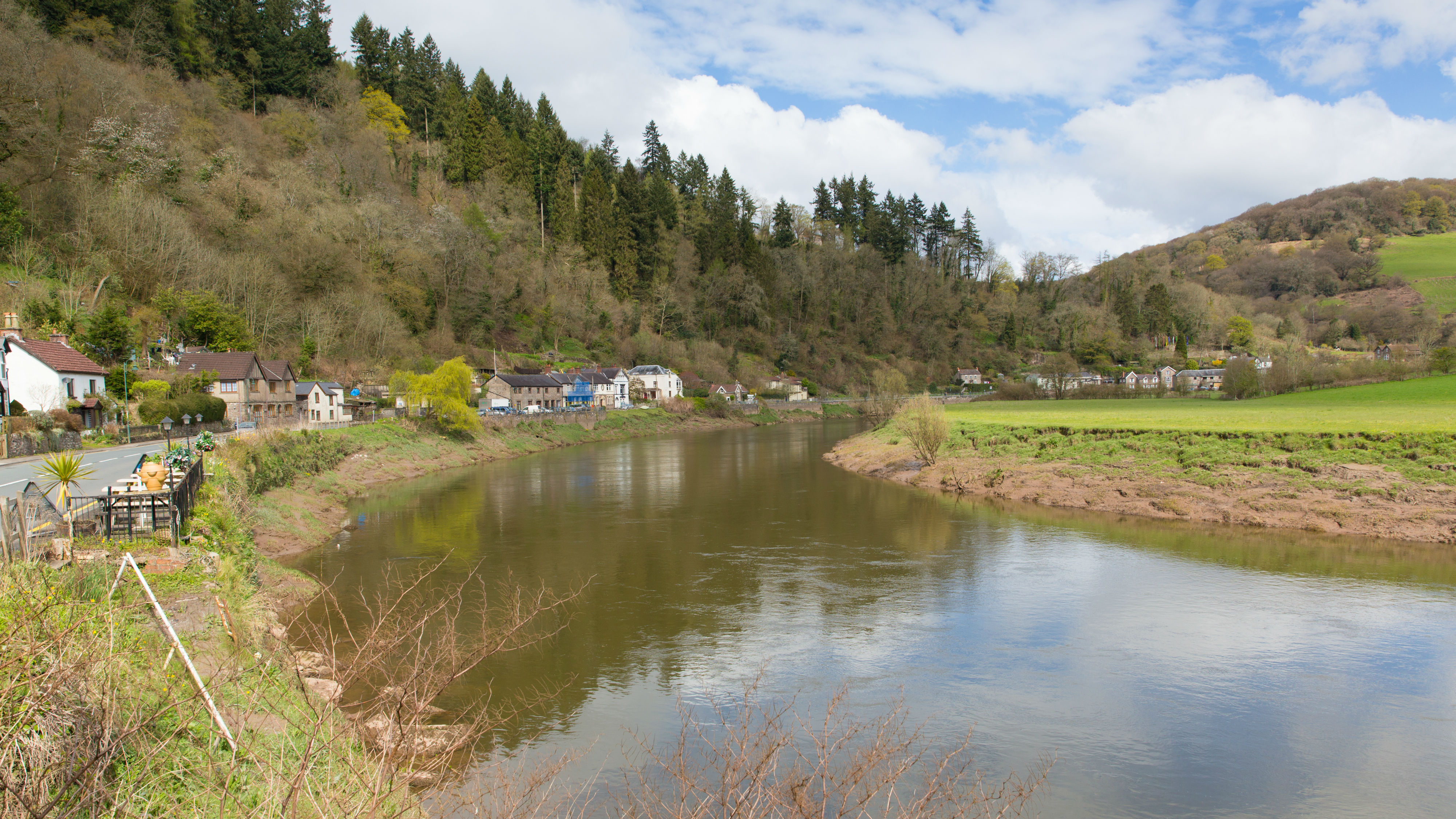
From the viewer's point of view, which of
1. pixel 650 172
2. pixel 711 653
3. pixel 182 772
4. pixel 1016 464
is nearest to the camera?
pixel 182 772

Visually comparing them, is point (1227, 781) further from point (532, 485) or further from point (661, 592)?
point (532, 485)

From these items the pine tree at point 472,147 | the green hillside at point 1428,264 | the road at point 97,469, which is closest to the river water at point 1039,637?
the road at point 97,469

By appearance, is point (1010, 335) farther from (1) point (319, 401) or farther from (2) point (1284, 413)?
(1) point (319, 401)

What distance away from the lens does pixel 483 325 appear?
7081 centimetres

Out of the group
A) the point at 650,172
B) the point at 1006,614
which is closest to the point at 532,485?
the point at 1006,614

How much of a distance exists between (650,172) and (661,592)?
93.1 m

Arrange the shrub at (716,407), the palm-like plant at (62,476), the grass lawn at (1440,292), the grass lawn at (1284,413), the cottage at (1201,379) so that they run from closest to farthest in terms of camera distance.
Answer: the palm-like plant at (62,476), the grass lawn at (1284,413), the shrub at (716,407), the cottage at (1201,379), the grass lawn at (1440,292)

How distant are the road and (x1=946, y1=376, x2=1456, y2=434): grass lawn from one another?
3572cm

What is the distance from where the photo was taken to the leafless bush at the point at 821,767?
25.7ft

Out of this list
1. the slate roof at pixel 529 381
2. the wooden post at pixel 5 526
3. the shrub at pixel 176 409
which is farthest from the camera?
the slate roof at pixel 529 381

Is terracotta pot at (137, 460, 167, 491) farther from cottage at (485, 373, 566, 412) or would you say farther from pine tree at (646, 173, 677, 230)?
pine tree at (646, 173, 677, 230)

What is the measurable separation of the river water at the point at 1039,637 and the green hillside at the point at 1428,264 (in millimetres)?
104882

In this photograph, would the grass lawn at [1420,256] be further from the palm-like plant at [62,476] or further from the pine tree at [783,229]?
the palm-like plant at [62,476]

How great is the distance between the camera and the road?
1841cm
